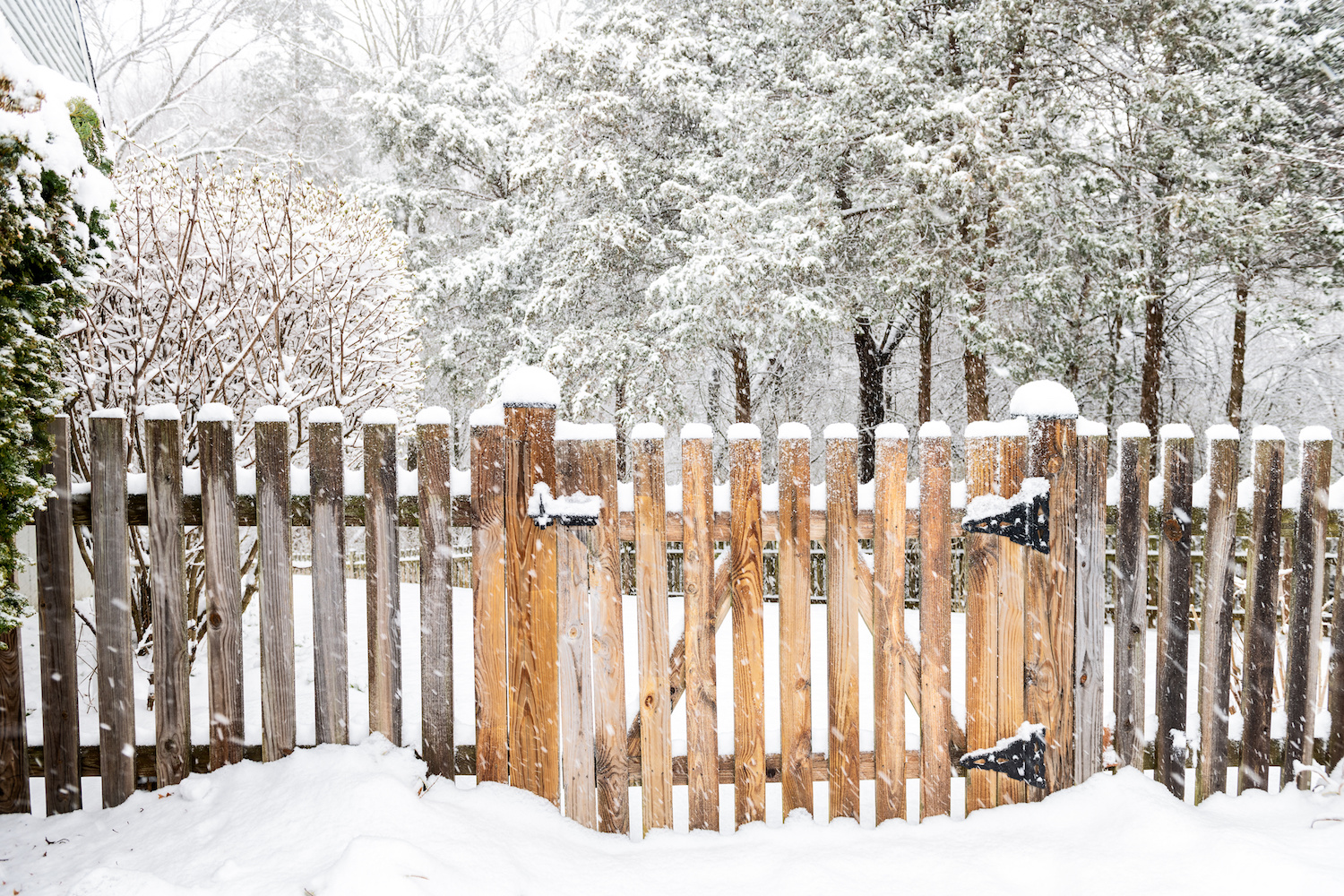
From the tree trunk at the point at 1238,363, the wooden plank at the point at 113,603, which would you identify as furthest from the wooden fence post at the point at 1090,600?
the tree trunk at the point at 1238,363

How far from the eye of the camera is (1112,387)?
495 inches

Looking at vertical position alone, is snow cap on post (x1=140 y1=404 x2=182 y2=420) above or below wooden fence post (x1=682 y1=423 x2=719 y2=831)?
above

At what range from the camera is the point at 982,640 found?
2.57m

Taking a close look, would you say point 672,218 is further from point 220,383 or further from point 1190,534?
point 1190,534

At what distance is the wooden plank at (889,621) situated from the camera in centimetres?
246

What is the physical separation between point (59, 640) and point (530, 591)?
162 centimetres

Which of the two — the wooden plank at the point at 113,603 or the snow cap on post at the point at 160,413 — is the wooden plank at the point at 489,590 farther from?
the wooden plank at the point at 113,603

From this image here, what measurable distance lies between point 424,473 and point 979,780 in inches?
87.6

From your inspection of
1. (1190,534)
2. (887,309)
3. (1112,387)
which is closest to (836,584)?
(1190,534)

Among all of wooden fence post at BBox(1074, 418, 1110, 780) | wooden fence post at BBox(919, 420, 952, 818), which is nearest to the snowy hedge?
wooden fence post at BBox(919, 420, 952, 818)

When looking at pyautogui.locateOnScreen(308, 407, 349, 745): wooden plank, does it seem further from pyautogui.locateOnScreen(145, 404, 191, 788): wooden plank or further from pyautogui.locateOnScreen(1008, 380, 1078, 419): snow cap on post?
pyautogui.locateOnScreen(1008, 380, 1078, 419): snow cap on post

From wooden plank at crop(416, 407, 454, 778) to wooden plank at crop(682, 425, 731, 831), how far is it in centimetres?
80

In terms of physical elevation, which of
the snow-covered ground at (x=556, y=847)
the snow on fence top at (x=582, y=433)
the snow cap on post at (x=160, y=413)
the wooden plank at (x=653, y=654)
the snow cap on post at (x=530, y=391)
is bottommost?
the snow-covered ground at (x=556, y=847)

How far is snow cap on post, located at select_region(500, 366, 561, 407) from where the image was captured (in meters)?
2.44
